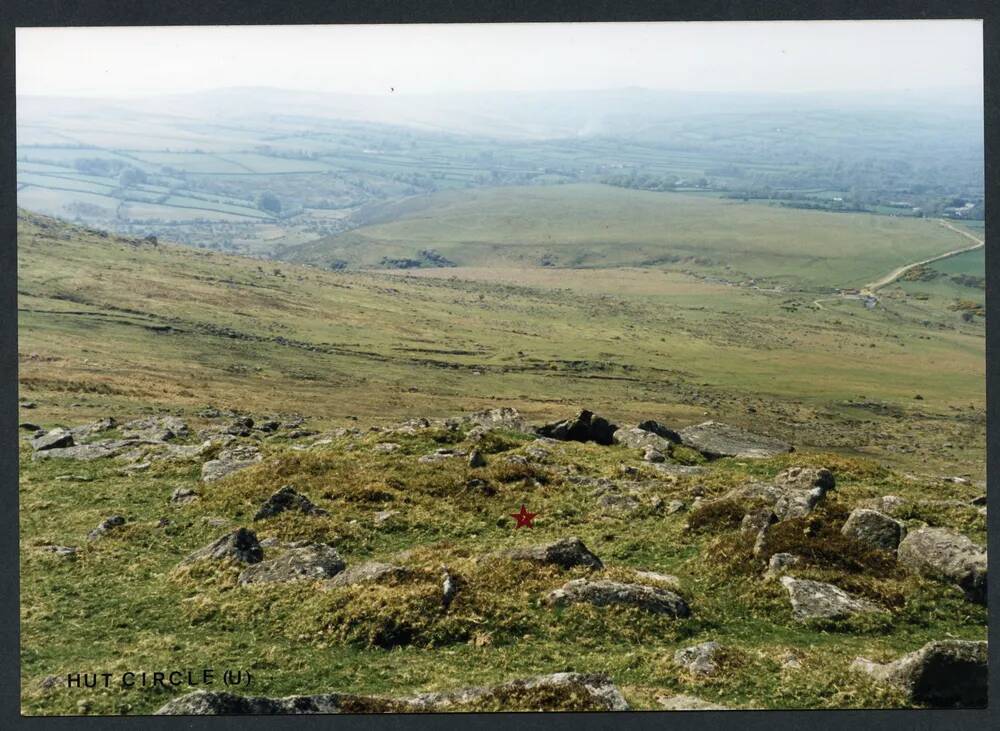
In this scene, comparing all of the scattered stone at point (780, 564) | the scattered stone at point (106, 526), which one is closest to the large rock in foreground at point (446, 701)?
the scattered stone at point (780, 564)

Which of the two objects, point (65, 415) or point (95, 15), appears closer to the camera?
point (95, 15)

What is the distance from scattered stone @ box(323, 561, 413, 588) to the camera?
22.9 metres

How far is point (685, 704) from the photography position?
19.7m

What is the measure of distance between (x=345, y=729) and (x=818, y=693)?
9.89 meters

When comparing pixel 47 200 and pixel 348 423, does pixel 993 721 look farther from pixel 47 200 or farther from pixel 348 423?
pixel 47 200

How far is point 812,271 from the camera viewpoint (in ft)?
284

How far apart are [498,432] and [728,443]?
884 centimetres

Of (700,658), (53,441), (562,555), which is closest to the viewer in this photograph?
(700,658)

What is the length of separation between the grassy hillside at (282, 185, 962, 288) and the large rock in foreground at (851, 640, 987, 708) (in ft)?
83.5

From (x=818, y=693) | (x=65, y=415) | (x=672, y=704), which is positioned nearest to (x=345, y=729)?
(x=672, y=704)

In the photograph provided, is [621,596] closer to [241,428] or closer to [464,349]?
[241,428]

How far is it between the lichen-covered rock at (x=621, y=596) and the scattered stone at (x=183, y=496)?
12.6 m

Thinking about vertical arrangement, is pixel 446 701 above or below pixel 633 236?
below

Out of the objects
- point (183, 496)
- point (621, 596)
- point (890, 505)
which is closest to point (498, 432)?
point (183, 496)
